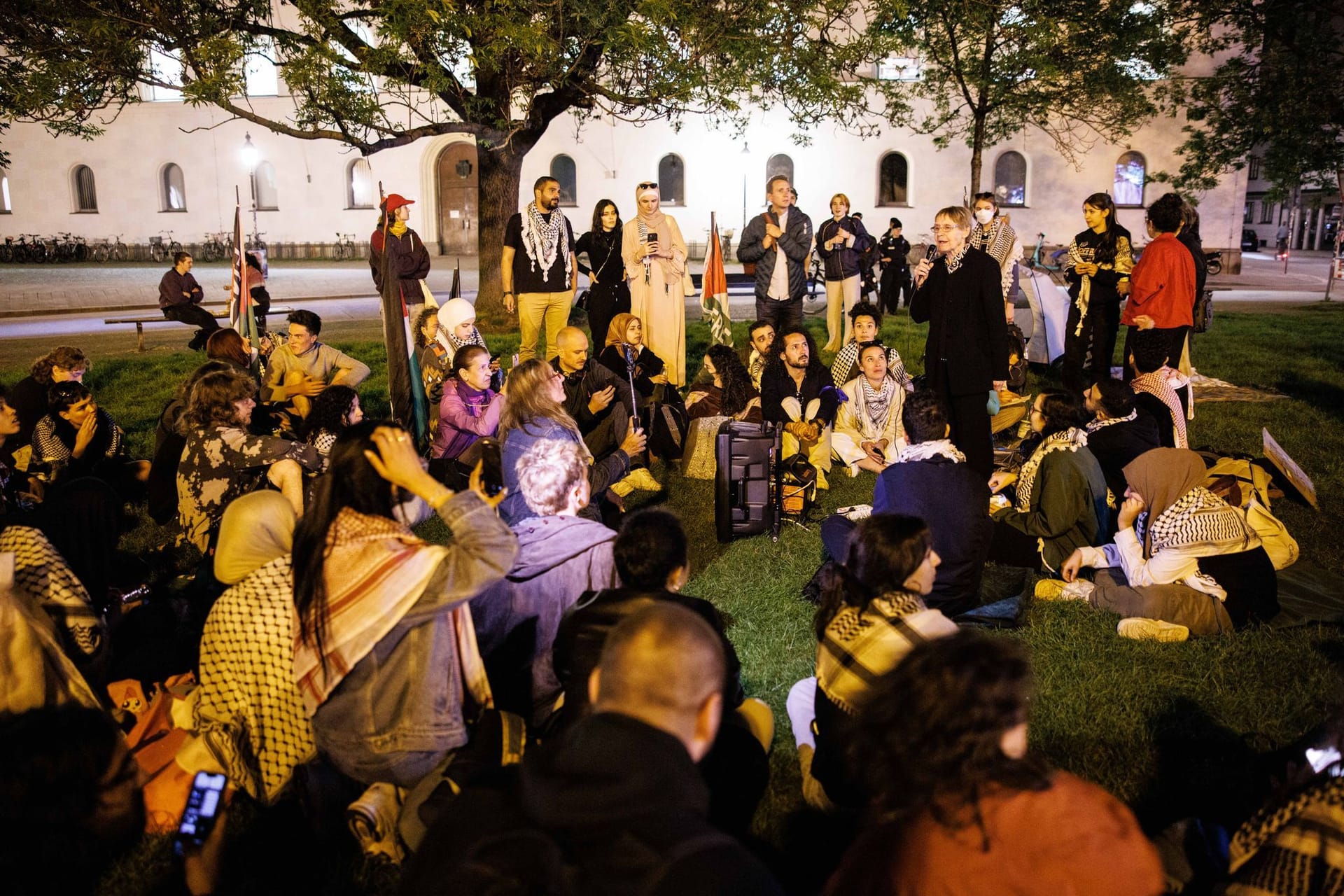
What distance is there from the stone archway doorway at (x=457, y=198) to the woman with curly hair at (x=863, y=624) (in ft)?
111

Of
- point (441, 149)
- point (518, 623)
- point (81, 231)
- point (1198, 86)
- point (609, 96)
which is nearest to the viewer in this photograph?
point (518, 623)

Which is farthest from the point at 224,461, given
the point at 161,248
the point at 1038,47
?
the point at 161,248

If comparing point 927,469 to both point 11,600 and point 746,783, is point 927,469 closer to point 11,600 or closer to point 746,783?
point 746,783

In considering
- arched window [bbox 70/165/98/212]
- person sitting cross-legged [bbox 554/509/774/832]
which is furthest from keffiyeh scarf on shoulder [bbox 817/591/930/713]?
arched window [bbox 70/165/98/212]

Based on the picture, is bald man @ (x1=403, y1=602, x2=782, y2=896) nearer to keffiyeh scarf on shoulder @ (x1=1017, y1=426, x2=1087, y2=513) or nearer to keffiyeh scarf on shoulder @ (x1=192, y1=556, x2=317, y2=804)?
keffiyeh scarf on shoulder @ (x1=192, y1=556, x2=317, y2=804)

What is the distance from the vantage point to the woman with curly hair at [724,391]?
8297mm

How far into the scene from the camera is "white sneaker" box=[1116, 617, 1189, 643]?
4844mm

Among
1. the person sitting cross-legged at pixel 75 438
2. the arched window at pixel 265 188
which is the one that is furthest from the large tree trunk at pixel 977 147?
the arched window at pixel 265 188

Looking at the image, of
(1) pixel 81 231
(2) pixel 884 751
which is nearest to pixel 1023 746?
(2) pixel 884 751

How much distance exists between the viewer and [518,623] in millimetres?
3945

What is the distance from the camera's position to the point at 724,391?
8.39 metres

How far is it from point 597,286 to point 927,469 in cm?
600

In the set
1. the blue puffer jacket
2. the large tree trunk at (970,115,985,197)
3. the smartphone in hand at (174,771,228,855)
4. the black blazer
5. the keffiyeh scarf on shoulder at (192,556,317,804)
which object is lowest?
the smartphone in hand at (174,771,228,855)

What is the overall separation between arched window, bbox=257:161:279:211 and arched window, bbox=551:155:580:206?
1122cm
